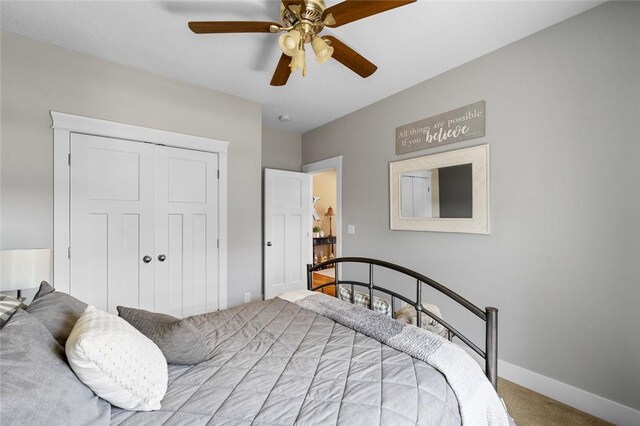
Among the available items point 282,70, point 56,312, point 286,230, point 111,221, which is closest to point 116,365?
point 56,312

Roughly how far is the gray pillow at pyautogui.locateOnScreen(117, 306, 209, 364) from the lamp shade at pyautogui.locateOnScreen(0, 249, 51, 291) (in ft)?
3.90

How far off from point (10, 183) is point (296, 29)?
2.35 metres

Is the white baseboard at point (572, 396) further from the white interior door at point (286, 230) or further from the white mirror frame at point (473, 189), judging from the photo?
the white interior door at point (286, 230)

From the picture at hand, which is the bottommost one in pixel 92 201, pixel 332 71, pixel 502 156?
pixel 92 201

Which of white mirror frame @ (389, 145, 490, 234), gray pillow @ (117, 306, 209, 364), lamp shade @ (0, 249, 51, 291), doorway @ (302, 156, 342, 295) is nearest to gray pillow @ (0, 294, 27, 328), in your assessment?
gray pillow @ (117, 306, 209, 364)

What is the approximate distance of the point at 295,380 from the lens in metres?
1.05

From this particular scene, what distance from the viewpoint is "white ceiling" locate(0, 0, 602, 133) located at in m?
1.83

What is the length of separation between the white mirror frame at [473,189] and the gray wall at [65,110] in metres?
1.76

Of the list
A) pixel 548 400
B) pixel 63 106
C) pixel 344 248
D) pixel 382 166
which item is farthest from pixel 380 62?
pixel 548 400

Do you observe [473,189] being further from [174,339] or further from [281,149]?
[281,149]

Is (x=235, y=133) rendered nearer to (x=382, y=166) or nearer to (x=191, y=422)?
(x=382, y=166)

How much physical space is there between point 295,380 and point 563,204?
2.11 meters

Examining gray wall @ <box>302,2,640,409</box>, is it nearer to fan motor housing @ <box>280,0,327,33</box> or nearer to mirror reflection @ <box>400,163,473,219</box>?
mirror reflection @ <box>400,163,473,219</box>

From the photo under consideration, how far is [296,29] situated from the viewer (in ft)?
4.94
